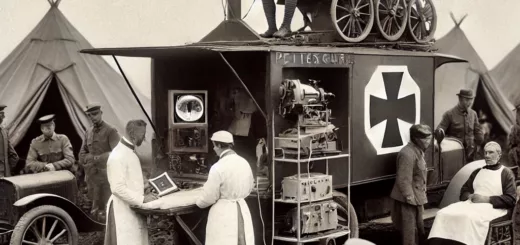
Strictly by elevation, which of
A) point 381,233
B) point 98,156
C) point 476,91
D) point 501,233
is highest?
point 476,91

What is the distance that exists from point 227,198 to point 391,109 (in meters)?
2.90

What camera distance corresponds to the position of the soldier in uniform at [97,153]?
1026 cm

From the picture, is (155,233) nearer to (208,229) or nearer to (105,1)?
(208,229)

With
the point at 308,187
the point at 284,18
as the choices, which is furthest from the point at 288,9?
the point at 308,187

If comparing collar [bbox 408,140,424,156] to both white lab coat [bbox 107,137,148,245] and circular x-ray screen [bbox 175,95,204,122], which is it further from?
white lab coat [bbox 107,137,148,245]

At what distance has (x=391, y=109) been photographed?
9.09 metres

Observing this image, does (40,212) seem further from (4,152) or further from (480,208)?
(480,208)

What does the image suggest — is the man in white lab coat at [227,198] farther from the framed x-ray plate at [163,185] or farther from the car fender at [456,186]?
the car fender at [456,186]

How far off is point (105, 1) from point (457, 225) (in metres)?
7.64

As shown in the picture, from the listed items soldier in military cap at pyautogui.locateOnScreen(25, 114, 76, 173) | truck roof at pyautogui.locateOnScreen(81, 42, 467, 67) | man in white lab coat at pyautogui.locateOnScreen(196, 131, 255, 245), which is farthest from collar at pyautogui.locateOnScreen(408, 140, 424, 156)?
soldier in military cap at pyautogui.locateOnScreen(25, 114, 76, 173)

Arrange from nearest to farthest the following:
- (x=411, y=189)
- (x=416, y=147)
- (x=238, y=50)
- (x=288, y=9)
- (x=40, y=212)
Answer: (x=238, y=50) → (x=40, y=212) → (x=411, y=189) → (x=416, y=147) → (x=288, y=9)

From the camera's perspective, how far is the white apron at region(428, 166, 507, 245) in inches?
309

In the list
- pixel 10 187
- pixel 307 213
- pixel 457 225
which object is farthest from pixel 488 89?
pixel 10 187

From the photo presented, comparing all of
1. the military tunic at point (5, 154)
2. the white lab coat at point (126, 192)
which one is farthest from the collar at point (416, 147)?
the military tunic at point (5, 154)
